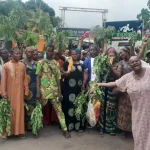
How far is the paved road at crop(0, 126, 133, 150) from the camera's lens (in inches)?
181

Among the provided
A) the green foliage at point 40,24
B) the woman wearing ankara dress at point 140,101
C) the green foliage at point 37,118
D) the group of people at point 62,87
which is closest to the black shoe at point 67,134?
the group of people at point 62,87

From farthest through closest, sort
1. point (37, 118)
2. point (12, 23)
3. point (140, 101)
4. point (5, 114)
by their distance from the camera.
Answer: point (12, 23)
point (37, 118)
point (5, 114)
point (140, 101)

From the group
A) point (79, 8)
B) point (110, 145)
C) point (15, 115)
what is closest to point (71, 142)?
point (110, 145)

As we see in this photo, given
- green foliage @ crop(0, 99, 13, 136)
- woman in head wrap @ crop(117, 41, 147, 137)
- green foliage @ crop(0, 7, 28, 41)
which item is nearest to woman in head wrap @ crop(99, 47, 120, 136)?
woman in head wrap @ crop(117, 41, 147, 137)

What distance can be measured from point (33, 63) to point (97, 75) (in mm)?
1290

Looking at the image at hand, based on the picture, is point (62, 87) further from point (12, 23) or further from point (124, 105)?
point (12, 23)

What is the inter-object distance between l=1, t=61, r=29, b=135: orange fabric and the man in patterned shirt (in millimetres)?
270

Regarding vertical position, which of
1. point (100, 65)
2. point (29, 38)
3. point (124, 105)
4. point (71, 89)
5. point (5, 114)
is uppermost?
point (29, 38)

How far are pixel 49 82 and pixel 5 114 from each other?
0.96 meters

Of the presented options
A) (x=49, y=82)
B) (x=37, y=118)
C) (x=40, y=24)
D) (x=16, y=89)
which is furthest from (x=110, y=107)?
(x=40, y=24)

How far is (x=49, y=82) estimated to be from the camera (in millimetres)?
4973

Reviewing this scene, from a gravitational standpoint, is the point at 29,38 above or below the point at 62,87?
above

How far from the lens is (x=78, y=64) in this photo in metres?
5.27

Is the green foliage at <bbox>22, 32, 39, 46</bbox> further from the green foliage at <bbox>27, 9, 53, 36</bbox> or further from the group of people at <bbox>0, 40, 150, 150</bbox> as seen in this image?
the green foliage at <bbox>27, 9, 53, 36</bbox>
